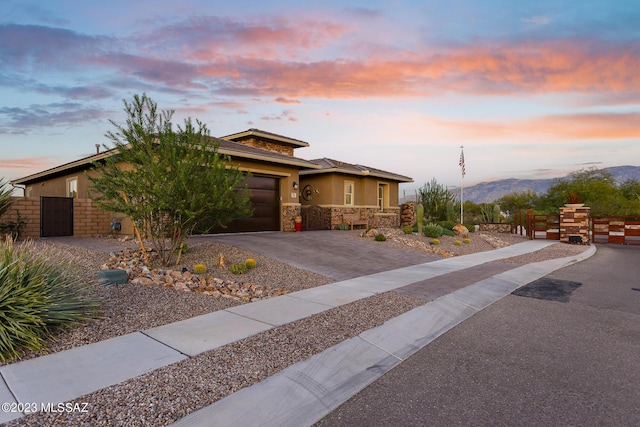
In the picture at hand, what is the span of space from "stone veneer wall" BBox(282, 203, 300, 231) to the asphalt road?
532 inches

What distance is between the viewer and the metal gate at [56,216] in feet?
47.1

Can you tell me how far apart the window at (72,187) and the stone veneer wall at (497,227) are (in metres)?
26.0

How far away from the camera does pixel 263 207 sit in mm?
18172

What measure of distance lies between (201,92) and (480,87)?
1201 centimetres

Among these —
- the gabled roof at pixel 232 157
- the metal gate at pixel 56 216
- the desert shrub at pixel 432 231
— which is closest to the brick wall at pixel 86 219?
the metal gate at pixel 56 216

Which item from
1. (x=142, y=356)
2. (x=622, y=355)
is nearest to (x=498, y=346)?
(x=622, y=355)

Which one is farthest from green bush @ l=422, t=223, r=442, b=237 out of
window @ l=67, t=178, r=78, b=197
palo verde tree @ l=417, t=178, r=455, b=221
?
window @ l=67, t=178, r=78, b=197

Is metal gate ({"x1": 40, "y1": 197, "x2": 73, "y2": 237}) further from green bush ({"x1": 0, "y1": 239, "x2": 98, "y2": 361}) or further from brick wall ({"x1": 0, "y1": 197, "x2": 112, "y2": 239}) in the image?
green bush ({"x1": 0, "y1": 239, "x2": 98, "y2": 361})

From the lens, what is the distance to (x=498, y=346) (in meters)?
4.82

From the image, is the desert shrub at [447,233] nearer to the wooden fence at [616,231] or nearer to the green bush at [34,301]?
the wooden fence at [616,231]

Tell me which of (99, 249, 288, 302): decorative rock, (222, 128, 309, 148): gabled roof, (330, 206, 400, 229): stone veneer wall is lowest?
(99, 249, 288, 302): decorative rock

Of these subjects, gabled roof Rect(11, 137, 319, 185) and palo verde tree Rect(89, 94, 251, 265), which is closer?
palo verde tree Rect(89, 94, 251, 265)

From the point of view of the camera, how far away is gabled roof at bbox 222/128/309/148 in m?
21.4

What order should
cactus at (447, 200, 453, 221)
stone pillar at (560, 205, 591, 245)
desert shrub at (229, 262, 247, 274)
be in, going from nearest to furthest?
desert shrub at (229, 262, 247, 274)
stone pillar at (560, 205, 591, 245)
cactus at (447, 200, 453, 221)
